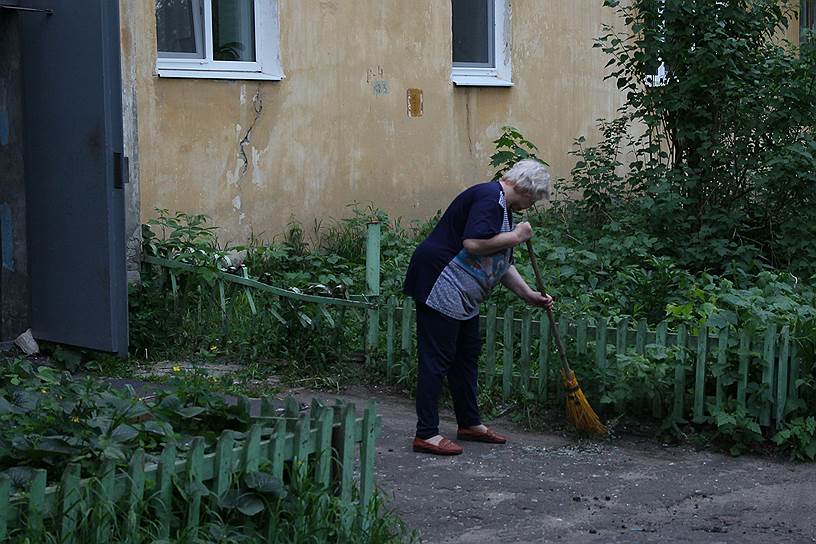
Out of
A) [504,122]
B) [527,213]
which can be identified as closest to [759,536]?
[527,213]

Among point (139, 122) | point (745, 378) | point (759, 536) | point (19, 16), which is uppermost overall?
point (19, 16)

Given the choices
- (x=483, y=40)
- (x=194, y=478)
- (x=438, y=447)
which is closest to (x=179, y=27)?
(x=483, y=40)

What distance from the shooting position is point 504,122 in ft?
39.2


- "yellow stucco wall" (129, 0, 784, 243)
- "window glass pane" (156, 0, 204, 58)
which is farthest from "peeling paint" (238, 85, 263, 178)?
"window glass pane" (156, 0, 204, 58)

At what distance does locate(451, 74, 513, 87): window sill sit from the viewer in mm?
11516

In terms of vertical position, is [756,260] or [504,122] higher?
[504,122]

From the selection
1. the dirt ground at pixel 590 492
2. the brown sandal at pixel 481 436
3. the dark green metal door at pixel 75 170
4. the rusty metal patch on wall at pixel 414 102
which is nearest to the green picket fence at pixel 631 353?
the dirt ground at pixel 590 492

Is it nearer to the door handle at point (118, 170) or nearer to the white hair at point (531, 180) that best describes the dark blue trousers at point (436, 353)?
the white hair at point (531, 180)

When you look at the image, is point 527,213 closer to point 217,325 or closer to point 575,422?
point 217,325

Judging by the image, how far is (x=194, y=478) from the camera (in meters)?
3.72

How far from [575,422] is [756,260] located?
3228mm

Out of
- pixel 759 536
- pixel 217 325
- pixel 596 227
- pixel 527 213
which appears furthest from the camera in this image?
pixel 527 213

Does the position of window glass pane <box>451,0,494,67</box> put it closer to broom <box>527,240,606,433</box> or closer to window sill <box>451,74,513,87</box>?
window sill <box>451,74,513,87</box>

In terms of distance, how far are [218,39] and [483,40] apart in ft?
10.4
